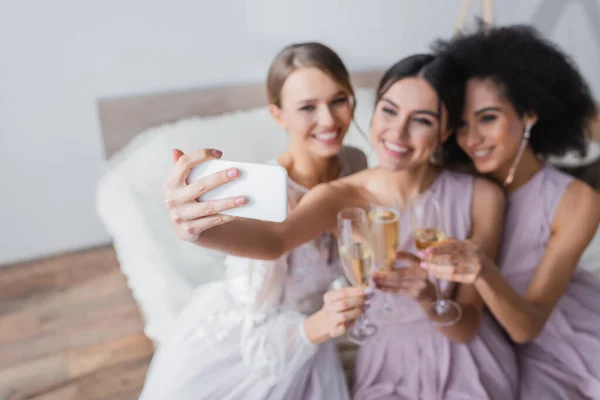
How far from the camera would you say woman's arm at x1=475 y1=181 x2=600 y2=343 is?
36.7 inches

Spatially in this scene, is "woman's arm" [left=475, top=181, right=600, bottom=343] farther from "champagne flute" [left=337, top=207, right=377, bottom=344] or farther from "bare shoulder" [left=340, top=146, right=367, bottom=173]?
"bare shoulder" [left=340, top=146, right=367, bottom=173]

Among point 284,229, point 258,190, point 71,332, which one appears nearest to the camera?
point 258,190

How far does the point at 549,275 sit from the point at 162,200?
1158 mm

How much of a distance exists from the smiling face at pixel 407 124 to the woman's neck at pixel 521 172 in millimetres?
231

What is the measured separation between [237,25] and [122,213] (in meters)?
0.87

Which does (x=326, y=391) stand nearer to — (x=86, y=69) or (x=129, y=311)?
(x=129, y=311)

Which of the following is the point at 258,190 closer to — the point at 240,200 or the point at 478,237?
the point at 240,200

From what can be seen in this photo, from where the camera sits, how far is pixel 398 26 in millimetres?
2283

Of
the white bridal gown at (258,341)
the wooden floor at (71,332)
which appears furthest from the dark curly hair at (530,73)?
the wooden floor at (71,332)

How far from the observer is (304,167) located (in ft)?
3.73

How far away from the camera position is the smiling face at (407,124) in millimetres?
962

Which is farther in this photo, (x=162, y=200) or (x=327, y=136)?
(x=162, y=200)

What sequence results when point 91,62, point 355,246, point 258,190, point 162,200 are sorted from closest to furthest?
point 258,190, point 355,246, point 162,200, point 91,62

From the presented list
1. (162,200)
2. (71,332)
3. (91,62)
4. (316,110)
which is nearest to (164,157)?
(162,200)
